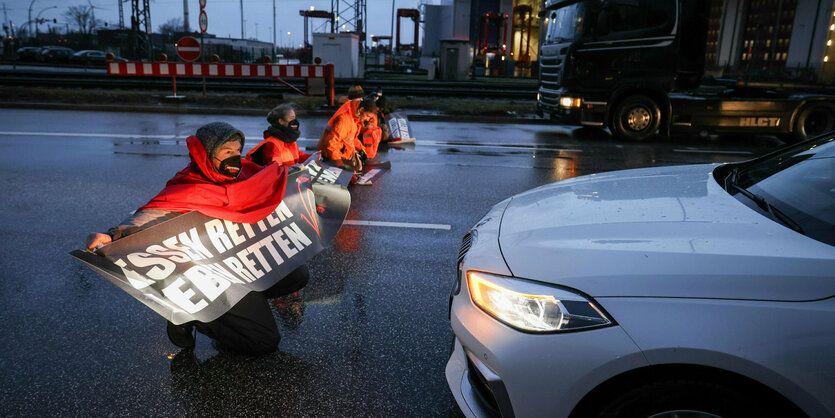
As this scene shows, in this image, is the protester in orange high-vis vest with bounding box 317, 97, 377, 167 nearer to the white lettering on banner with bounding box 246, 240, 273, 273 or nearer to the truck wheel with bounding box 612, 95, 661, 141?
the white lettering on banner with bounding box 246, 240, 273, 273

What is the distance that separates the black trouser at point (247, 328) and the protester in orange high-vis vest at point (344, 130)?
13.3ft

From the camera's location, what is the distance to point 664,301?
171cm

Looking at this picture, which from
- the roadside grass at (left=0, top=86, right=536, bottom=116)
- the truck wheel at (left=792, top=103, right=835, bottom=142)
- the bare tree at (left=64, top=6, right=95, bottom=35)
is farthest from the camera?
the bare tree at (left=64, top=6, right=95, bottom=35)

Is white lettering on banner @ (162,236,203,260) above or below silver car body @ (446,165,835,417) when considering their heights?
below

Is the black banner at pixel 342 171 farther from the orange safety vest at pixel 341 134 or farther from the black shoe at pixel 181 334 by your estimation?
the black shoe at pixel 181 334

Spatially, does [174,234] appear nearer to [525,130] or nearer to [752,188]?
[752,188]

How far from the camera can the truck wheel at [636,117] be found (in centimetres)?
1158

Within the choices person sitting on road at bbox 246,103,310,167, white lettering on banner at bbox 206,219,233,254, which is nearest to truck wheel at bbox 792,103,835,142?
person sitting on road at bbox 246,103,310,167

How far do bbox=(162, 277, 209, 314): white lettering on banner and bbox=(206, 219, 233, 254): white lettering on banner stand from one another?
0.33m

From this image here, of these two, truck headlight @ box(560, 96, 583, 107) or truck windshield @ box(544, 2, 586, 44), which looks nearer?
truck windshield @ box(544, 2, 586, 44)

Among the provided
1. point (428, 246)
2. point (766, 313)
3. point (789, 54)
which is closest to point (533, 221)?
point (766, 313)

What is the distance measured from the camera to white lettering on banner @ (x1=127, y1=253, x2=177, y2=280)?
265 cm

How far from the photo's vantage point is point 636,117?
38.3ft

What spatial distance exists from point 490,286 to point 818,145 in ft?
6.42
